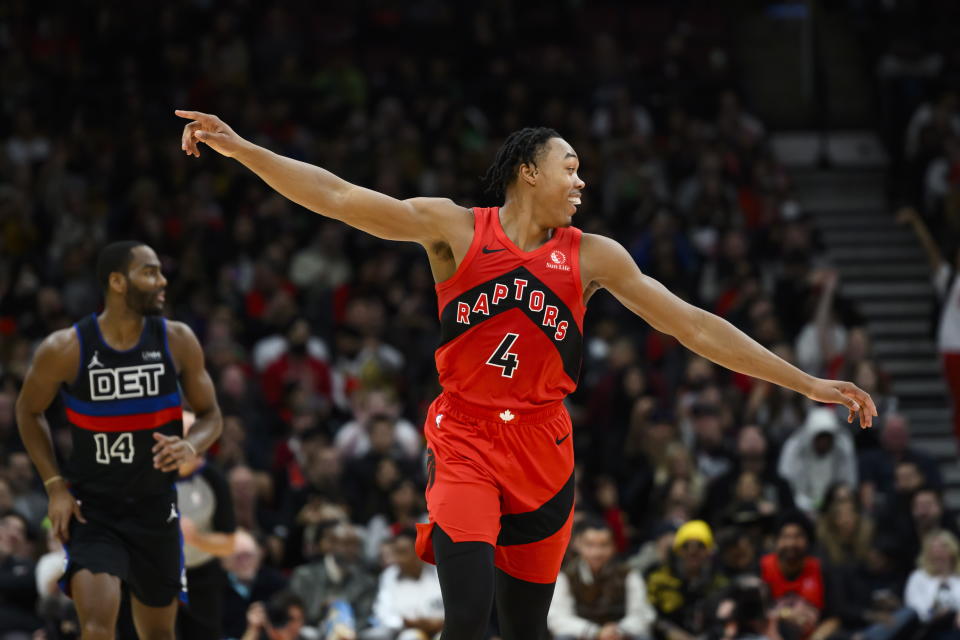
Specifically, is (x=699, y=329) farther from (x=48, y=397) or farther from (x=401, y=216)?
(x=48, y=397)

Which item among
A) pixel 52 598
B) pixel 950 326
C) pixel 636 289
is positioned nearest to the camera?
pixel 636 289

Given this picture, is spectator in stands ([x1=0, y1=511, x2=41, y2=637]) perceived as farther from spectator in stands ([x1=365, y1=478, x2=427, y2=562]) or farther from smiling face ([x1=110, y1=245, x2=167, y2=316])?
smiling face ([x1=110, y1=245, x2=167, y2=316])

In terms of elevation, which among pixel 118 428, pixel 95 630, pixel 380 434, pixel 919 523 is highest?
pixel 118 428

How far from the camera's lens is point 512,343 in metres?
5.34

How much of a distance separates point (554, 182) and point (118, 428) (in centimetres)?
243

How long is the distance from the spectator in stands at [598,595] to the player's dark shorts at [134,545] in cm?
392

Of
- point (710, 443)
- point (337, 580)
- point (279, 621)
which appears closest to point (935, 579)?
point (710, 443)

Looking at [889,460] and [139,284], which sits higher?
[139,284]

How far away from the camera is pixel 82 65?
15.6 meters

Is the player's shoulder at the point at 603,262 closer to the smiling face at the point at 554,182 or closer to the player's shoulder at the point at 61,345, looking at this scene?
the smiling face at the point at 554,182

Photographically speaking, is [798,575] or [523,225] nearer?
[523,225]

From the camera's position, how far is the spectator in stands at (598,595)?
9.92 meters

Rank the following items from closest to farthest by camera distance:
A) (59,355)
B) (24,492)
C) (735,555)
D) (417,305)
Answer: (59,355) < (735,555) < (24,492) < (417,305)

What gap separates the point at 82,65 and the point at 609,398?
718cm
